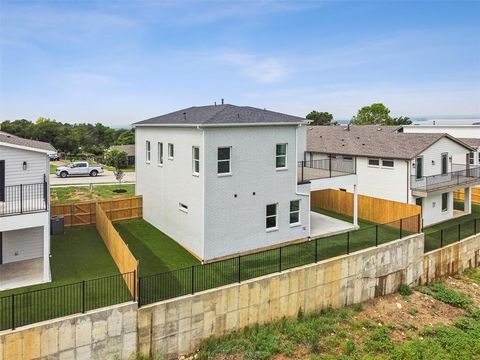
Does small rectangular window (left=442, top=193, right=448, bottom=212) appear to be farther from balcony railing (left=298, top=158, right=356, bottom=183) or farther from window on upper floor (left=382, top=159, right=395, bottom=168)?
balcony railing (left=298, top=158, right=356, bottom=183)

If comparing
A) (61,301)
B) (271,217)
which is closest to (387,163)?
(271,217)

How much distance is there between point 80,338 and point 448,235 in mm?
21589

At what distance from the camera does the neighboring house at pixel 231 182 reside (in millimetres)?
18328

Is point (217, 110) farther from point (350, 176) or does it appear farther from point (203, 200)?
point (350, 176)

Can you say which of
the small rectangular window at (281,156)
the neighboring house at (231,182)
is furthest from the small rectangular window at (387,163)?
the small rectangular window at (281,156)

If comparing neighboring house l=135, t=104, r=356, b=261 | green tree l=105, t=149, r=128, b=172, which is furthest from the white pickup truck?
neighboring house l=135, t=104, r=356, b=261

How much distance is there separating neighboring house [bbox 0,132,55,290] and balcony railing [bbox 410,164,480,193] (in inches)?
864

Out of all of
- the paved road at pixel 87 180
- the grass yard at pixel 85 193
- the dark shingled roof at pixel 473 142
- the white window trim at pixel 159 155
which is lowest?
the grass yard at pixel 85 193

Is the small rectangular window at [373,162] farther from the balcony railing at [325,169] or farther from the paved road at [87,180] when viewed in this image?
the paved road at [87,180]

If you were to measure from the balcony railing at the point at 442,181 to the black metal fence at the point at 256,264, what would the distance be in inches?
206

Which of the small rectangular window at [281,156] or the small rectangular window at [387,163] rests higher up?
the small rectangular window at [281,156]

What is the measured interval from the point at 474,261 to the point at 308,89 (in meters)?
35.6

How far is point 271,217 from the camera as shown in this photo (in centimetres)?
2038

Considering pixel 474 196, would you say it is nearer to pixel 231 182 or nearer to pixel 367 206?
pixel 367 206
